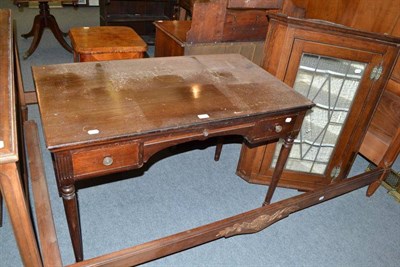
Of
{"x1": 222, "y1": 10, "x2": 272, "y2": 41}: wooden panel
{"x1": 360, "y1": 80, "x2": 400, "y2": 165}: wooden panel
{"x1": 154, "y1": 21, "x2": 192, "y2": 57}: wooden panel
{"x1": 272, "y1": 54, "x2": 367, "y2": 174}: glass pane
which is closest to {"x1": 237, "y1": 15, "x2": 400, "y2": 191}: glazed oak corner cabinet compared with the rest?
{"x1": 272, "y1": 54, "x2": 367, "y2": 174}: glass pane

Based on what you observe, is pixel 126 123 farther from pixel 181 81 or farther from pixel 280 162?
pixel 280 162

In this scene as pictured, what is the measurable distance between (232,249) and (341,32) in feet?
4.44

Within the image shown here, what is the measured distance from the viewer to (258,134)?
161 centimetres

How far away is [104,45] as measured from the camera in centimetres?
236

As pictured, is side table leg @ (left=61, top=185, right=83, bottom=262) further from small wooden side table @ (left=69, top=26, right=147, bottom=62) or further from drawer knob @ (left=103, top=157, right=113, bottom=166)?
Answer: small wooden side table @ (left=69, top=26, right=147, bottom=62)

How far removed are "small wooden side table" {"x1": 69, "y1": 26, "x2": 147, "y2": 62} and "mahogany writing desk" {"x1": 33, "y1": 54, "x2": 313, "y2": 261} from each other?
662 mm

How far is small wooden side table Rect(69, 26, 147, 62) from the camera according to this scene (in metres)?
2.31

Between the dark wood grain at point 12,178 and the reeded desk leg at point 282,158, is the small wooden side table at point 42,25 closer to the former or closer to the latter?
the dark wood grain at point 12,178

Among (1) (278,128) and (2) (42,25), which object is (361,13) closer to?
(1) (278,128)

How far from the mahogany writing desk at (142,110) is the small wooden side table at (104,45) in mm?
662

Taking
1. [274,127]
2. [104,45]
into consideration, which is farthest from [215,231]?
[104,45]

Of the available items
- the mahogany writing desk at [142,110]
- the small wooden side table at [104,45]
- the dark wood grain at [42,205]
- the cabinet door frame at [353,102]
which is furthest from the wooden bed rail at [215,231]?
the small wooden side table at [104,45]

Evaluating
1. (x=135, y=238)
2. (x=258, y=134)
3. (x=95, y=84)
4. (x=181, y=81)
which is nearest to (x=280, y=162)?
(x=258, y=134)

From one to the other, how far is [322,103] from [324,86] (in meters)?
0.12
